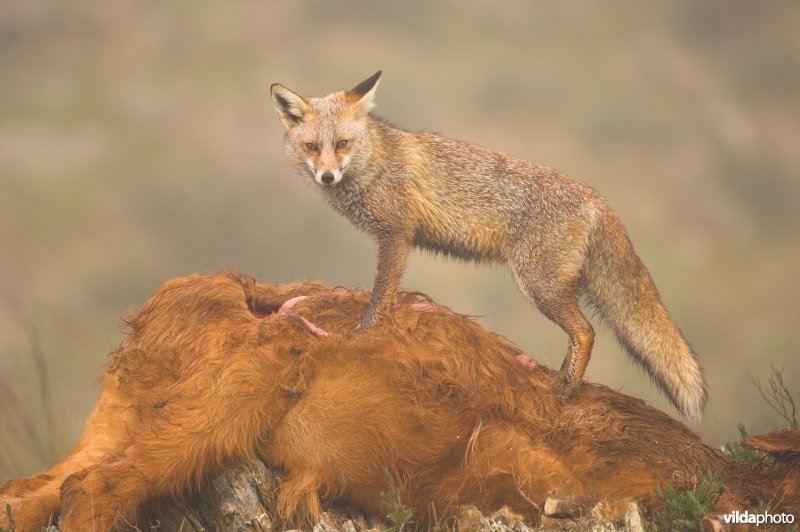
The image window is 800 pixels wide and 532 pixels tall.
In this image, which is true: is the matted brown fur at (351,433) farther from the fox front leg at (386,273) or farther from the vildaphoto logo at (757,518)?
the fox front leg at (386,273)

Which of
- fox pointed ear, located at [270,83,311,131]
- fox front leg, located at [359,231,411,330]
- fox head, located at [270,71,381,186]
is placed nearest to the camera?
fox front leg, located at [359,231,411,330]

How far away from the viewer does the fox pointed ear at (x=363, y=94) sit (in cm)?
586

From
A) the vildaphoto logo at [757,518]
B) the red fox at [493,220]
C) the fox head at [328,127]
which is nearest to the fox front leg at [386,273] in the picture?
the red fox at [493,220]

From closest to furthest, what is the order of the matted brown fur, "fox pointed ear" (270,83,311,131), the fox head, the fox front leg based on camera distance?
1. the matted brown fur
2. the fox front leg
3. the fox head
4. "fox pointed ear" (270,83,311,131)

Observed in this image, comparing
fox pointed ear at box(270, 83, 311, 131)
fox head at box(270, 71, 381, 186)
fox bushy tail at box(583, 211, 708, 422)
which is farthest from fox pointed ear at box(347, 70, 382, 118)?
fox bushy tail at box(583, 211, 708, 422)

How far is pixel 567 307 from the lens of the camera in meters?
5.39

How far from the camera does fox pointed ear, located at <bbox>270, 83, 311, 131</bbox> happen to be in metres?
5.78

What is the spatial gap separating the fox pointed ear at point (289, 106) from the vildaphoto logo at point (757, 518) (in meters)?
3.48

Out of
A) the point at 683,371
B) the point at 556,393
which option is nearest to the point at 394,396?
the point at 556,393

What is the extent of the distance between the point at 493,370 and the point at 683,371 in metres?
1.26

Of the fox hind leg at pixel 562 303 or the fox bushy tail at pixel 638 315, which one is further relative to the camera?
the fox hind leg at pixel 562 303

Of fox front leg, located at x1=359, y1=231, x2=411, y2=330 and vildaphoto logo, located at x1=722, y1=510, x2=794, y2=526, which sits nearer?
vildaphoto logo, located at x1=722, y1=510, x2=794, y2=526

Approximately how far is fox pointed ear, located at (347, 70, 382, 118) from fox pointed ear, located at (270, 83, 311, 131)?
310 millimetres

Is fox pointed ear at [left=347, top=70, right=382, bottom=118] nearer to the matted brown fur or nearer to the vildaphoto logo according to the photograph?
the matted brown fur
